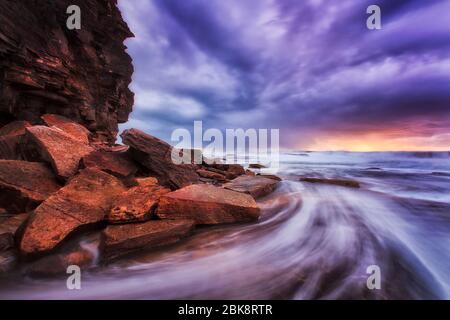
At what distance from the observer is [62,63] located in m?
9.38

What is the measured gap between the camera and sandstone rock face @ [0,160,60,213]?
10.5 ft

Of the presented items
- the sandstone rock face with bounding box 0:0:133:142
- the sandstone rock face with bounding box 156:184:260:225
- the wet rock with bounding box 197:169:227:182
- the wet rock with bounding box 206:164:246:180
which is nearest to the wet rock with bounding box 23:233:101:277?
the sandstone rock face with bounding box 156:184:260:225

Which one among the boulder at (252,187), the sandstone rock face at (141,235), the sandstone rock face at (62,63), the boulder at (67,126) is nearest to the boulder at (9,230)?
Answer: the sandstone rock face at (141,235)

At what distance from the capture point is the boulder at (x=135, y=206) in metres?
2.97

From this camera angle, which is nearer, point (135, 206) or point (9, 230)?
point (9, 230)

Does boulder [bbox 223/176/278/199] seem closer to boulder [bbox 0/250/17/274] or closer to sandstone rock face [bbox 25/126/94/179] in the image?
sandstone rock face [bbox 25/126/94/179]

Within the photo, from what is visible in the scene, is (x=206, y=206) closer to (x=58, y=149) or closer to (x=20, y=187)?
(x=20, y=187)

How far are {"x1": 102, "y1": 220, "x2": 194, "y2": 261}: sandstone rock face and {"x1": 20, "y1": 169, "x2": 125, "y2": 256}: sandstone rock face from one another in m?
0.42

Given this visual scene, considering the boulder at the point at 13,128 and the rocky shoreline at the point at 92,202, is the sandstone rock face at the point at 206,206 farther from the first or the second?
the boulder at the point at 13,128

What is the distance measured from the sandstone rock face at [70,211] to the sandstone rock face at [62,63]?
24.1 feet

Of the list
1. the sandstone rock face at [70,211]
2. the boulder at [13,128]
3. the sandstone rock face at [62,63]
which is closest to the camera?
the sandstone rock face at [70,211]

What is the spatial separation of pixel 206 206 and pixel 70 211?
1.95 m

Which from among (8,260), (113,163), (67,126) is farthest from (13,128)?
(8,260)
